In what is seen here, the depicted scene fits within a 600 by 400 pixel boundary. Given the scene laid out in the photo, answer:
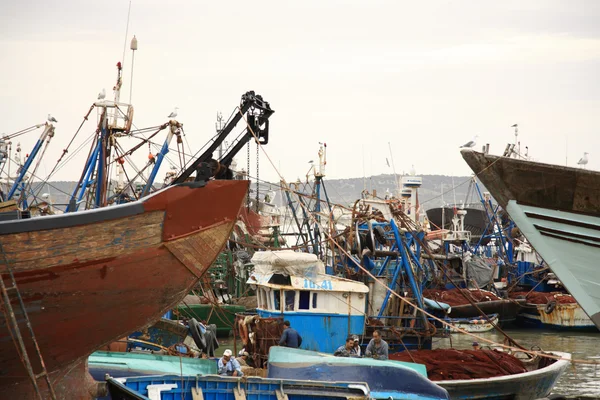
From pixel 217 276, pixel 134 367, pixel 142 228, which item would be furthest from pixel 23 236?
pixel 217 276

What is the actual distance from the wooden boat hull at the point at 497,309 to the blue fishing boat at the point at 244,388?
754 inches

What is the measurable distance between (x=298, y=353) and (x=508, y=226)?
28139 mm

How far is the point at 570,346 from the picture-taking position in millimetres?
26031

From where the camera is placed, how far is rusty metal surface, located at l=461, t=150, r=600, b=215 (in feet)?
31.2

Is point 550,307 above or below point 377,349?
below

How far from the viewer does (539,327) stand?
102 feet

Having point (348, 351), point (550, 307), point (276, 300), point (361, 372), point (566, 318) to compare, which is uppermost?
point (276, 300)

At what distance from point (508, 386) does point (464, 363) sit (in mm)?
917

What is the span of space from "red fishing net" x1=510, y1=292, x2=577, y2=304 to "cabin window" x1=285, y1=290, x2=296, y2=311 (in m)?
16.5

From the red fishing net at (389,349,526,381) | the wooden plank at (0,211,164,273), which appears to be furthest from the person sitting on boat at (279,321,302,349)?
the wooden plank at (0,211,164,273)

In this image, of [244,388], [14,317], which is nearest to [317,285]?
[244,388]

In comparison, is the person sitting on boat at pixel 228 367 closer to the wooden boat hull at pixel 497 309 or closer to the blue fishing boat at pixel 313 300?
the blue fishing boat at pixel 313 300

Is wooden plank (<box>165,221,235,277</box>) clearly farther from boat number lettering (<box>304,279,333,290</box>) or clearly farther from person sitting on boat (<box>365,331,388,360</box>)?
boat number lettering (<box>304,279,333,290</box>)

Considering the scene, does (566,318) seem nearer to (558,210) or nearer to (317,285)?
(317,285)
